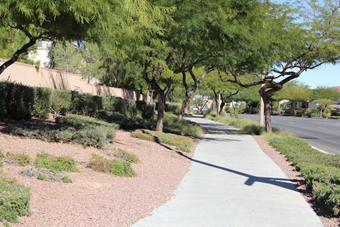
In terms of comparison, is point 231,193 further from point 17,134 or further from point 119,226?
point 17,134

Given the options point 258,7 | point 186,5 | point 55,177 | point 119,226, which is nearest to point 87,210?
point 119,226

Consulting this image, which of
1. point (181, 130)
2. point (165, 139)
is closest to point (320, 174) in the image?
point (165, 139)

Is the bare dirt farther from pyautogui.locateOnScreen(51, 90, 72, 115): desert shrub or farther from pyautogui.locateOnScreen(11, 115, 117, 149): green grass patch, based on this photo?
pyautogui.locateOnScreen(51, 90, 72, 115): desert shrub

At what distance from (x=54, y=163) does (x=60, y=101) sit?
34.7 feet

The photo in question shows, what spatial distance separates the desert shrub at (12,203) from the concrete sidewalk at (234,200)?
1.66 m

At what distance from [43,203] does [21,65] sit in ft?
46.0

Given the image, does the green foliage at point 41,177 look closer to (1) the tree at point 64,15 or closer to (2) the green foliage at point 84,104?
(1) the tree at point 64,15

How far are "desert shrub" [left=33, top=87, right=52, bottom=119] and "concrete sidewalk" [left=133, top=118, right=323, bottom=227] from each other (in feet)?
22.7

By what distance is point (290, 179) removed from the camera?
10070 millimetres

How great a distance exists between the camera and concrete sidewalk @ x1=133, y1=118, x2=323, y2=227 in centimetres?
626

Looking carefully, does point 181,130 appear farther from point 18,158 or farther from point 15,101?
point 18,158

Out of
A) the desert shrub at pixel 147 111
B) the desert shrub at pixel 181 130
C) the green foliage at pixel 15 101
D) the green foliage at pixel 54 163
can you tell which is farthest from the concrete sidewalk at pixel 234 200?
the desert shrub at pixel 147 111

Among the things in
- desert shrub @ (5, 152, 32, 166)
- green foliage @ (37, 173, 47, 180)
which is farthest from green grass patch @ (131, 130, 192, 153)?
green foliage @ (37, 173, 47, 180)

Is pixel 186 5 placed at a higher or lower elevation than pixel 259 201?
higher
